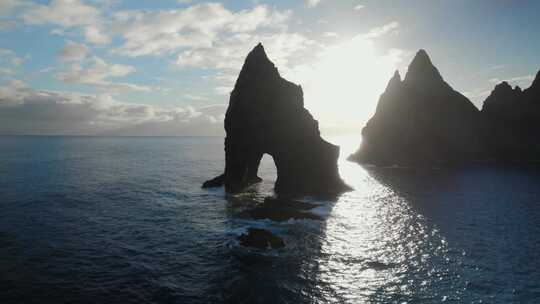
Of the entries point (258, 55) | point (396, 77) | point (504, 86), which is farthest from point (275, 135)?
point (504, 86)

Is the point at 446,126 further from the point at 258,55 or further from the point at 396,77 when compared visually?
the point at 258,55

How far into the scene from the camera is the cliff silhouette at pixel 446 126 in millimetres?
114250

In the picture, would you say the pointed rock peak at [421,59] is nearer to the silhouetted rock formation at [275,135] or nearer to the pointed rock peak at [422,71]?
the pointed rock peak at [422,71]

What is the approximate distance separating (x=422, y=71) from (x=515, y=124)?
38102mm

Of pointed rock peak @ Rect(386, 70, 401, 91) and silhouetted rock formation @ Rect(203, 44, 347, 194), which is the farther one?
pointed rock peak @ Rect(386, 70, 401, 91)

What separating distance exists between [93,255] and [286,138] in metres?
39.6

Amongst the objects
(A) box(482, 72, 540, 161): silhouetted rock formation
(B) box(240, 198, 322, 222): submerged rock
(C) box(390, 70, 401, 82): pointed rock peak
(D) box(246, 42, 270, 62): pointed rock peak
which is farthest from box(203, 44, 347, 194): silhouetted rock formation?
(A) box(482, 72, 540, 161): silhouetted rock formation

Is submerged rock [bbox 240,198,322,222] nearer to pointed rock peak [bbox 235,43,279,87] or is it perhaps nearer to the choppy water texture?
the choppy water texture

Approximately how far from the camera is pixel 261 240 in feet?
110

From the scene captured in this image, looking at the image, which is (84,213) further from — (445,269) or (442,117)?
(442,117)

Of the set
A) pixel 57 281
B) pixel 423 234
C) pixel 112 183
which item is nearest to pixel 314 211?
pixel 423 234

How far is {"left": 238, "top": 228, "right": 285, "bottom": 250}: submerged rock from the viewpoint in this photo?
33000mm

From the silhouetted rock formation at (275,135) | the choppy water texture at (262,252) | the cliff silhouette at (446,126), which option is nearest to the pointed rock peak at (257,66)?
the silhouetted rock formation at (275,135)

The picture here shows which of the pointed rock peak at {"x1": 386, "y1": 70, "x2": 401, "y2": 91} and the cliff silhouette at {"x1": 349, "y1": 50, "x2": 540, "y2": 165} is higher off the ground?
the pointed rock peak at {"x1": 386, "y1": 70, "x2": 401, "y2": 91}
